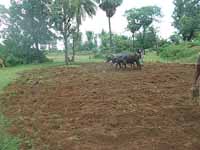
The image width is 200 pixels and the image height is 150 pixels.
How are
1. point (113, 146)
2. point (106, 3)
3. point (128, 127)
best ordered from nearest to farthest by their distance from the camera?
point (113, 146)
point (128, 127)
point (106, 3)

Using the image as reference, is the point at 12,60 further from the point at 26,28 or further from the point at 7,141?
the point at 7,141

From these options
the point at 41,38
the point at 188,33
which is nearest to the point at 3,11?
the point at 41,38

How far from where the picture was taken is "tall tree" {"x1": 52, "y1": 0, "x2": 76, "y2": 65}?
3014cm

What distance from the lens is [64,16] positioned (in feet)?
100

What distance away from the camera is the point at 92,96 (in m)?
10.9

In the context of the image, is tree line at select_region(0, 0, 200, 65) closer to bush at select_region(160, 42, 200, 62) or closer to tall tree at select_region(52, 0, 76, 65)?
tall tree at select_region(52, 0, 76, 65)

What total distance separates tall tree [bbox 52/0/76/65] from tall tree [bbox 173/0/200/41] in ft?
37.2

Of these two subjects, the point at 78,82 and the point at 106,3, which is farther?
the point at 106,3

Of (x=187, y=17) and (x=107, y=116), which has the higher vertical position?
(x=187, y=17)

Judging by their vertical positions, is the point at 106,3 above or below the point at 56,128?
above

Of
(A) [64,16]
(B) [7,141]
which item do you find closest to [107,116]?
(B) [7,141]

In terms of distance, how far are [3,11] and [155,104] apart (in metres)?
27.9

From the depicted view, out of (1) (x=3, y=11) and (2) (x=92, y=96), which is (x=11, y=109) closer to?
(2) (x=92, y=96)

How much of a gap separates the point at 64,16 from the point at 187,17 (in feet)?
42.3
